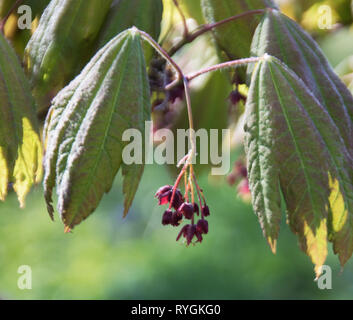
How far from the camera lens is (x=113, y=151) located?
729 millimetres

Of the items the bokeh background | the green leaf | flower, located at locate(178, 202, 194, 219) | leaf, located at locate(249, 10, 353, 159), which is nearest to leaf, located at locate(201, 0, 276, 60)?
leaf, located at locate(249, 10, 353, 159)

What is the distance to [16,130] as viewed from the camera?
845mm

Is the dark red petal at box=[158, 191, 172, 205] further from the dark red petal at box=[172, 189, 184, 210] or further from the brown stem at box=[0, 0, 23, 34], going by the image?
the brown stem at box=[0, 0, 23, 34]

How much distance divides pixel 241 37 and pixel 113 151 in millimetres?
342

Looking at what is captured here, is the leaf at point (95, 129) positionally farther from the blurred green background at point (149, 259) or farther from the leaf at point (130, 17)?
the blurred green background at point (149, 259)

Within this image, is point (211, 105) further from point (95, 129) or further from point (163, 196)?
point (95, 129)

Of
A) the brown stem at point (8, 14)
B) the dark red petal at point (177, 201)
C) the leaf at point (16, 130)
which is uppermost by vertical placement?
the brown stem at point (8, 14)

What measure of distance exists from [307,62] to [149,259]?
6.66 m

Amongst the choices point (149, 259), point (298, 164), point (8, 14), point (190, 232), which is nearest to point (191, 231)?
point (190, 232)

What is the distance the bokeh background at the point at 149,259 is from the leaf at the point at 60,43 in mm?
5930

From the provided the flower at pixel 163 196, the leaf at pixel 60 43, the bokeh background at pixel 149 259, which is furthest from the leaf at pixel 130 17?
the bokeh background at pixel 149 259

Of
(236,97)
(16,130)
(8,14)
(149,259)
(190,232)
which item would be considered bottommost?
(190,232)

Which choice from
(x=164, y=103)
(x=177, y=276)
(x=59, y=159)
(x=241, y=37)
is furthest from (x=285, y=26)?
(x=177, y=276)

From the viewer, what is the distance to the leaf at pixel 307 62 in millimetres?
843
